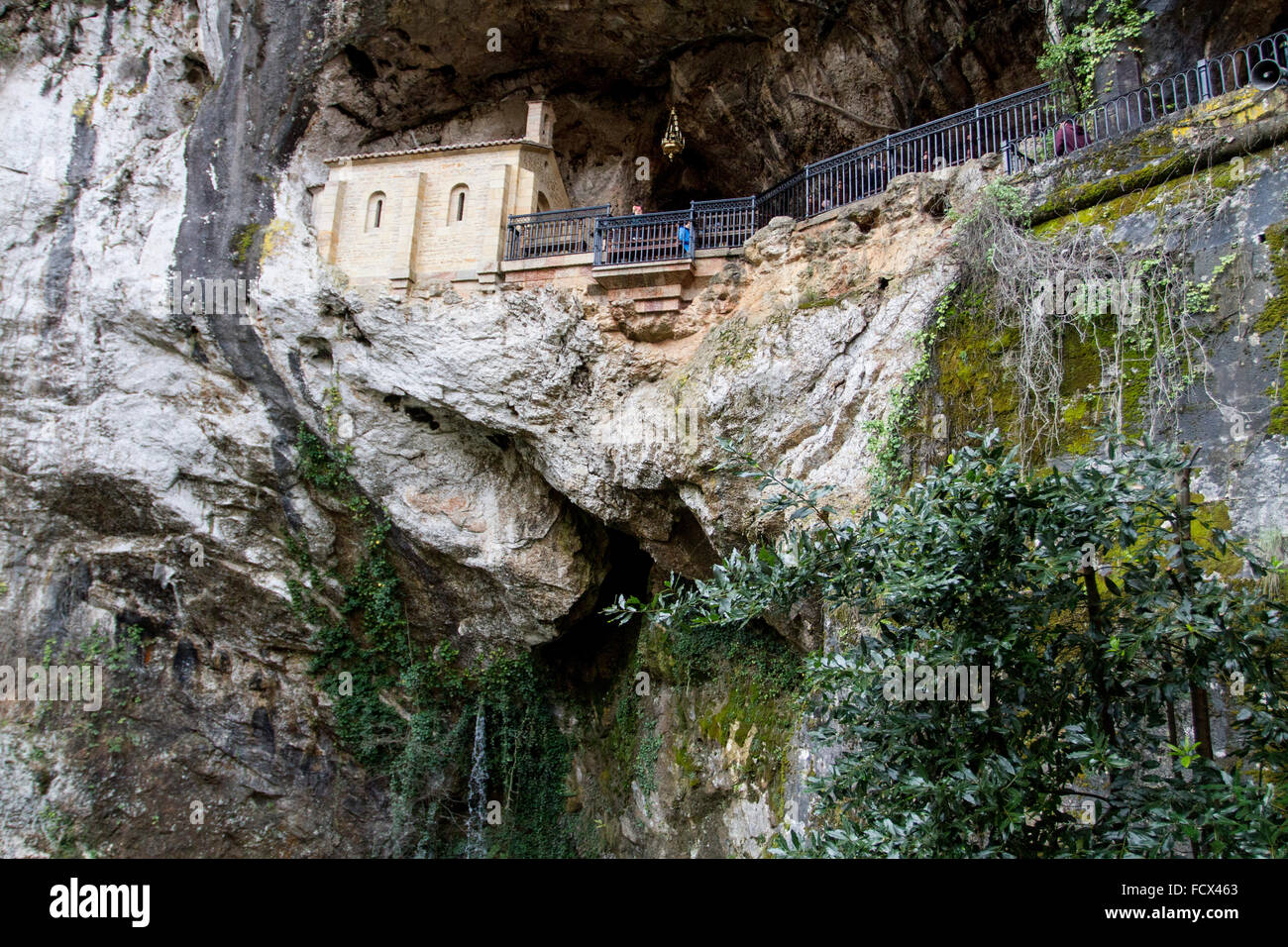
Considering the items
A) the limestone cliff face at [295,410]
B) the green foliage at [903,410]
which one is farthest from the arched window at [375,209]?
the green foliage at [903,410]

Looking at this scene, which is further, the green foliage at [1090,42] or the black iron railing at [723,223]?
the black iron railing at [723,223]

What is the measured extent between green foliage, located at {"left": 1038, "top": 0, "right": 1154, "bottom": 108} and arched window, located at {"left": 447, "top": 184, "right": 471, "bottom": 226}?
25.6 ft

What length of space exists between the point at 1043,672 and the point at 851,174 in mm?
9171

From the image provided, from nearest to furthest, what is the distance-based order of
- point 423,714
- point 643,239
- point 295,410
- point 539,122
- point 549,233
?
point 643,239 < point 295,410 < point 549,233 < point 423,714 < point 539,122

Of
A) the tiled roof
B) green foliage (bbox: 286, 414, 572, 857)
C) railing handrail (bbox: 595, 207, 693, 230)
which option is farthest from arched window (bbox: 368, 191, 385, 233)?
green foliage (bbox: 286, 414, 572, 857)

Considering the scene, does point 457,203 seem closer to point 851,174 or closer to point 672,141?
point 672,141

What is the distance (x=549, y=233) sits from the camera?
12977 millimetres

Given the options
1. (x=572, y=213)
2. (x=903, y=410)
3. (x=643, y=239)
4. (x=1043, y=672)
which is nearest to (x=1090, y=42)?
(x=903, y=410)

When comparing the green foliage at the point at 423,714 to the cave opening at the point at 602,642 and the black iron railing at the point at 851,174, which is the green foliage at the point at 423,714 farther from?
the black iron railing at the point at 851,174

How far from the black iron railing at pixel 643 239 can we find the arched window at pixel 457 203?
2300 millimetres

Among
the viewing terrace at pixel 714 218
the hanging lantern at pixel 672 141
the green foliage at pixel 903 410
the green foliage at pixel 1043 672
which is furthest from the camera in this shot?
the hanging lantern at pixel 672 141

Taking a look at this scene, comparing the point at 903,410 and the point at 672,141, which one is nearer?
the point at 903,410

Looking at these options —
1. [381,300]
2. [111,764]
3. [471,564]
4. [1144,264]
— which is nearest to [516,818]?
[471,564]

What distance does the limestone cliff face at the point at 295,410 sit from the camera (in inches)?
455
